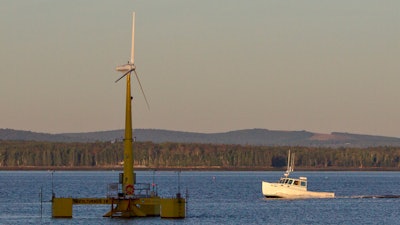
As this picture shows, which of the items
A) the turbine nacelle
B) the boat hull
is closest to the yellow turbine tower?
the turbine nacelle

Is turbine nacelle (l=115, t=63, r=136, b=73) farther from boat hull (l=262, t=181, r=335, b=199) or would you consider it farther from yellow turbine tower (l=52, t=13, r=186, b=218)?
boat hull (l=262, t=181, r=335, b=199)

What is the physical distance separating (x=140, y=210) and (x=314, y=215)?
73.4 feet

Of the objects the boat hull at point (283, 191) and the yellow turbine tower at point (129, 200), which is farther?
the boat hull at point (283, 191)

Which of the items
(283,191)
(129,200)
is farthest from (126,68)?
(283,191)

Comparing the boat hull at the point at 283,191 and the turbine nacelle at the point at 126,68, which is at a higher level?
the turbine nacelle at the point at 126,68

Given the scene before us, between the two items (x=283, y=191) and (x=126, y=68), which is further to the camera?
(x=283, y=191)

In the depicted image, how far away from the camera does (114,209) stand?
4119 inches

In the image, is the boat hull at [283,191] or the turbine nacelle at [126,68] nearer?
the turbine nacelle at [126,68]

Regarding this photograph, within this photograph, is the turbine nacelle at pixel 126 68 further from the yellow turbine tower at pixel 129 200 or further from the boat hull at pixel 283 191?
the boat hull at pixel 283 191

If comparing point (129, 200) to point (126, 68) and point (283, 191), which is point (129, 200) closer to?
point (126, 68)

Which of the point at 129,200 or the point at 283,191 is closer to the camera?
the point at 129,200

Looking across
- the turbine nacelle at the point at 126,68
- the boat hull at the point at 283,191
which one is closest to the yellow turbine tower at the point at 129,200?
the turbine nacelle at the point at 126,68

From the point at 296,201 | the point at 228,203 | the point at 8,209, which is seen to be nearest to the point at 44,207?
the point at 8,209

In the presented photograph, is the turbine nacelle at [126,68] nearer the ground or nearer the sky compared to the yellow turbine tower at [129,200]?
nearer the sky
